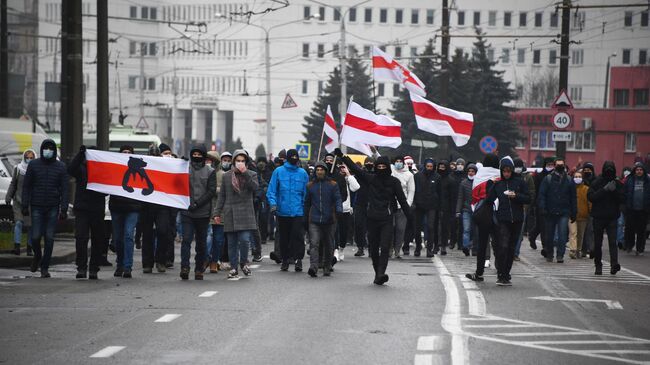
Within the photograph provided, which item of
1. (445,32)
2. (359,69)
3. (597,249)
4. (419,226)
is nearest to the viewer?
(597,249)

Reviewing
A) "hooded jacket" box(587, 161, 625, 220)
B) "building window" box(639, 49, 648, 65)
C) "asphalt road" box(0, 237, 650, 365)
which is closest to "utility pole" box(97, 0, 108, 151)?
"asphalt road" box(0, 237, 650, 365)

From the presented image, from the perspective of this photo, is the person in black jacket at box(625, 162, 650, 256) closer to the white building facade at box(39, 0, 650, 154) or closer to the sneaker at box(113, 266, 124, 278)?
the sneaker at box(113, 266, 124, 278)

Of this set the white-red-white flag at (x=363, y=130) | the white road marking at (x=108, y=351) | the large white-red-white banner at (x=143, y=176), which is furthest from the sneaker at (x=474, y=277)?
the white road marking at (x=108, y=351)

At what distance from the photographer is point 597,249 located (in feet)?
65.0

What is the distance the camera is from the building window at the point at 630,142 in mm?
92500

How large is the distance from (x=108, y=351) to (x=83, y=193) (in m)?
7.14

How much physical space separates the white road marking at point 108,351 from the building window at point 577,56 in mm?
125561

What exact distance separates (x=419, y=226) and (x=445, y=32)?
54.7 feet

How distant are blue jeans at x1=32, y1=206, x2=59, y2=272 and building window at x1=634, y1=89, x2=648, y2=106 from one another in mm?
85042

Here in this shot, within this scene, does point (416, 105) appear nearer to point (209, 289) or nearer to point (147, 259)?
point (147, 259)

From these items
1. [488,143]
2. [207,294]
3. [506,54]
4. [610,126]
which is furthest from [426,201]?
[506,54]

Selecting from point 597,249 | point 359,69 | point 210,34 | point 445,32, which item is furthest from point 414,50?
point 597,249

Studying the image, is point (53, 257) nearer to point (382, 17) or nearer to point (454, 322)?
point (454, 322)

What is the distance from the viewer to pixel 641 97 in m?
98.1
